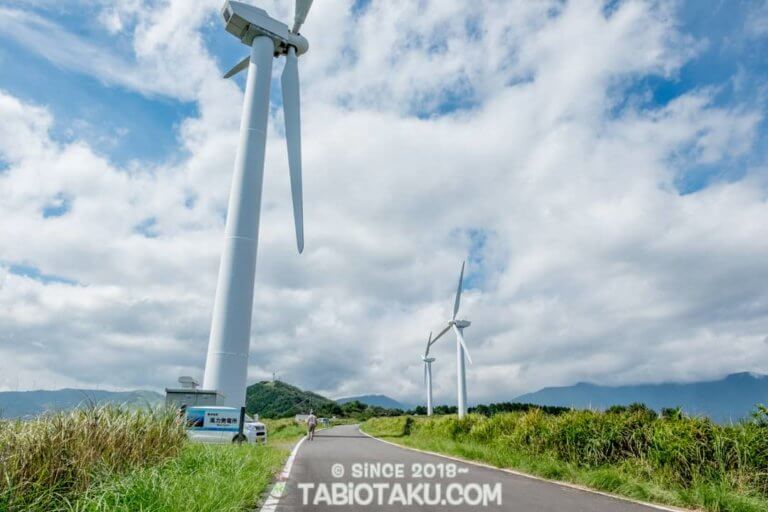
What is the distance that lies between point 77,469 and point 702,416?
1222 cm

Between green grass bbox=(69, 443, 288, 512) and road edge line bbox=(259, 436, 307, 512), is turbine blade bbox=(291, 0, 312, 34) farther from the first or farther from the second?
green grass bbox=(69, 443, 288, 512)

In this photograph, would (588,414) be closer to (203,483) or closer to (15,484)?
(203,483)

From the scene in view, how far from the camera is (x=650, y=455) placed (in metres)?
11.5

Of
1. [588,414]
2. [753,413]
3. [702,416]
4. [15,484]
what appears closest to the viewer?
[15,484]

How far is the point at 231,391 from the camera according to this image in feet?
71.0

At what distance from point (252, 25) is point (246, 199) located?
11206mm

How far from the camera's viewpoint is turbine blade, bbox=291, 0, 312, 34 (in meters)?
30.3

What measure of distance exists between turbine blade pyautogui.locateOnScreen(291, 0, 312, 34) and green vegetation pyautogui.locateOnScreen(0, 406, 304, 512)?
26638 mm

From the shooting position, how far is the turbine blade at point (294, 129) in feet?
82.4

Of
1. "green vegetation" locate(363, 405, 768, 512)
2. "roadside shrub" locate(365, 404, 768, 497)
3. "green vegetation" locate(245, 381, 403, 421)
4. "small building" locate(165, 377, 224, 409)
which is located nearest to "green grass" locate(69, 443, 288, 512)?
"green vegetation" locate(363, 405, 768, 512)

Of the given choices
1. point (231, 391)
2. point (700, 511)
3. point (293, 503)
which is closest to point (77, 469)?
point (293, 503)

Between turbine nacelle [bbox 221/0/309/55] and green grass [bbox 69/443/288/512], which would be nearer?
green grass [bbox 69/443/288/512]

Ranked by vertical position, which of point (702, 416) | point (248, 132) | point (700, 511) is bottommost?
point (700, 511)

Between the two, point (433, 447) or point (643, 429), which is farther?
point (433, 447)
